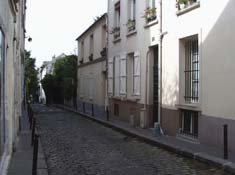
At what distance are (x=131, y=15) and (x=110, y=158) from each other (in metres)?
10.1

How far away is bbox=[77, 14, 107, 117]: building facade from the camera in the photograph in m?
25.4

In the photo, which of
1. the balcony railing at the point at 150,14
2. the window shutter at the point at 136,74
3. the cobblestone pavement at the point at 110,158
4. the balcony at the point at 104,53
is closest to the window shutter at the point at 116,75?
the window shutter at the point at 136,74

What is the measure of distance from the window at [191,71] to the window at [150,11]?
2.67m

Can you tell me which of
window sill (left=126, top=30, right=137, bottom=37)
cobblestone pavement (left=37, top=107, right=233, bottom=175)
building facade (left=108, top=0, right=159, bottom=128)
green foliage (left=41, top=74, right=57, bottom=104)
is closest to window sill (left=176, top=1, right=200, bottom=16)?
building facade (left=108, top=0, right=159, bottom=128)

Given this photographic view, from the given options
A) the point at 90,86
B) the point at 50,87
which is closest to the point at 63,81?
the point at 50,87

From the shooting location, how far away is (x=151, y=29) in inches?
629

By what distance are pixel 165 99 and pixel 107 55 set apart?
367 inches

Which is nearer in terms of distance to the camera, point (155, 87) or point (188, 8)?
point (188, 8)

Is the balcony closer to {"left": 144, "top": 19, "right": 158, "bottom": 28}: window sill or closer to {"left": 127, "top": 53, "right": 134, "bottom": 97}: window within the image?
{"left": 127, "top": 53, "right": 134, "bottom": 97}: window

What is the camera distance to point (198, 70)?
12289mm

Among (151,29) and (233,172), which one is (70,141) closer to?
(151,29)

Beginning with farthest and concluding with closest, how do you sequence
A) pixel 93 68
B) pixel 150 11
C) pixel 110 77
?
1. pixel 93 68
2. pixel 110 77
3. pixel 150 11

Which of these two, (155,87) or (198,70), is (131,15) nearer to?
(155,87)

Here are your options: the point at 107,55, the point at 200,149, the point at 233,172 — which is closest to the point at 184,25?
the point at 200,149
